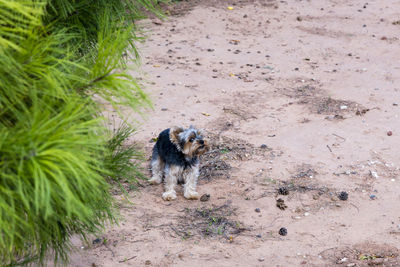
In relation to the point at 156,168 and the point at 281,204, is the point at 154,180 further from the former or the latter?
the point at 281,204

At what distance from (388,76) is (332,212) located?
4848mm

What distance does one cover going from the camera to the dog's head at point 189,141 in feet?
18.8

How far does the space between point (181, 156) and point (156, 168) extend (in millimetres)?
531

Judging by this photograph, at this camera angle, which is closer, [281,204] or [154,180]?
[281,204]

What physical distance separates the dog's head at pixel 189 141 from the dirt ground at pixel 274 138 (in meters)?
0.60

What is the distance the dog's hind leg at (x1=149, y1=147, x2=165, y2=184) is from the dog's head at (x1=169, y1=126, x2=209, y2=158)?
566mm

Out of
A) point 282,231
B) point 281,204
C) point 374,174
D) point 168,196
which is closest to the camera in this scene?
point 282,231

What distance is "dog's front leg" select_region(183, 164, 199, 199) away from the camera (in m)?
5.98

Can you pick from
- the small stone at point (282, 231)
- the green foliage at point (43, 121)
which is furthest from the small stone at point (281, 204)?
the green foliage at point (43, 121)

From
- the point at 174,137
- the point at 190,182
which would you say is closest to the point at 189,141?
the point at 174,137

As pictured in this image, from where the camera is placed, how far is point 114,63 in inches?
99.8

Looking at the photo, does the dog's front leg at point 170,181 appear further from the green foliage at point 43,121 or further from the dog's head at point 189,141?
the green foliage at point 43,121

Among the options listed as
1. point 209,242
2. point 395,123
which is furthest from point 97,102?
point 395,123

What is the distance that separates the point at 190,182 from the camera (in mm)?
6012
